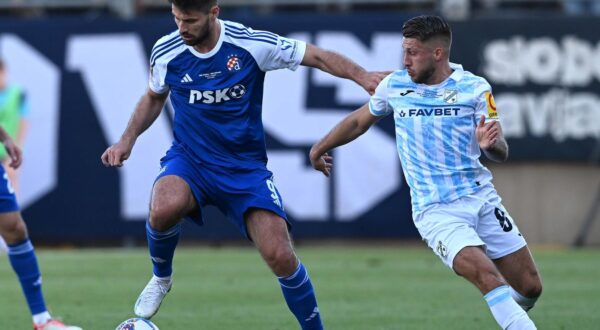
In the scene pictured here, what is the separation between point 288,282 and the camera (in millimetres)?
7938

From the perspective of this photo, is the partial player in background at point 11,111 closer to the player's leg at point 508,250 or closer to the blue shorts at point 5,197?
the blue shorts at point 5,197

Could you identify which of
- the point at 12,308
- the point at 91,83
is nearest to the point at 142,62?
the point at 91,83

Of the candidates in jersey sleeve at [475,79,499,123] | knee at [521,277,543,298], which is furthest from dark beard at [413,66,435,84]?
knee at [521,277,543,298]

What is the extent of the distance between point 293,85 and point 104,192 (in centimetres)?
315

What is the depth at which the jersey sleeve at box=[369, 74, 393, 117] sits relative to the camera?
792cm

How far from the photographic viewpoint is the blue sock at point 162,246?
8289 mm


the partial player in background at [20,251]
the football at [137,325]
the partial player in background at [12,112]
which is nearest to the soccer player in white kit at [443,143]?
the football at [137,325]

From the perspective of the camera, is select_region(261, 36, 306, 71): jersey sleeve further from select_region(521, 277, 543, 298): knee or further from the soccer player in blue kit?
select_region(521, 277, 543, 298): knee

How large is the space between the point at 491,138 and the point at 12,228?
3821 mm

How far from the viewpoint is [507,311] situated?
717 cm

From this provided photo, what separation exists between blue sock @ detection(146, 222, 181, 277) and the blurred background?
912 centimetres

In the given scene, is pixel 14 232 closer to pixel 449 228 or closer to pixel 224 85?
pixel 224 85

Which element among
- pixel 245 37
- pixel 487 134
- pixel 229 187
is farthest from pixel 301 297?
pixel 245 37

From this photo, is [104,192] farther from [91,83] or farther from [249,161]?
[249,161]
